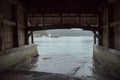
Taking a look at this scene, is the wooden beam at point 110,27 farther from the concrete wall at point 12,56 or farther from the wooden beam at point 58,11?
the concrete wall at point 12,56

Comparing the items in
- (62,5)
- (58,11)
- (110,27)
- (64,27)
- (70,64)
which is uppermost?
(62,5)

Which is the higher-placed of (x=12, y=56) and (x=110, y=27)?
(x=110, y=27)

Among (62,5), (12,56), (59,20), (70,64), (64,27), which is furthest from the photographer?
(59,20)

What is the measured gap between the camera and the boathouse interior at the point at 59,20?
15375 mm

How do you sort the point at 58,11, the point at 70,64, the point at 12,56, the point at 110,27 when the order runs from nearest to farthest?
the point at 12,56 < the point at 110,27 < the point at 70,64 < the point at 58,11

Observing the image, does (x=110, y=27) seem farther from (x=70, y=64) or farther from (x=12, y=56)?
(x=12, y=56)

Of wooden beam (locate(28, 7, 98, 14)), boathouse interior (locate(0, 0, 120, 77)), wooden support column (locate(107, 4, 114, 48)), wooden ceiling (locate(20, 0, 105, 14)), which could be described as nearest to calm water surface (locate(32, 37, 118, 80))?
boathouse interior (locate(0, 0, 120, 77))

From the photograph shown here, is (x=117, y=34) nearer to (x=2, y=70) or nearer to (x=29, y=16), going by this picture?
(x=2, y=70)

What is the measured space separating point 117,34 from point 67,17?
24.0 ft

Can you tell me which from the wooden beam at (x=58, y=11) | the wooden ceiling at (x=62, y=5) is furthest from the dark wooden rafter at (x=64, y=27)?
the wooden ceiling at (x=62, y=5)

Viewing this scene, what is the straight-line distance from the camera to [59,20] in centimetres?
2112

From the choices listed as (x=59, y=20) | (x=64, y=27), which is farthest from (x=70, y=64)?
(x=59, y=20)

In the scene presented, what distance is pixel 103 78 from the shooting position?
11930 millimetres

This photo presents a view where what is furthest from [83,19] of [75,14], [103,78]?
[103,78]
